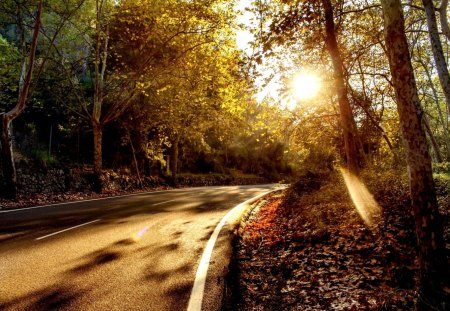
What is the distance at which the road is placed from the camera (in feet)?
13.4

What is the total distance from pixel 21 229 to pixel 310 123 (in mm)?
12129

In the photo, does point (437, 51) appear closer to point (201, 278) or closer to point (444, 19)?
point (444, 19)

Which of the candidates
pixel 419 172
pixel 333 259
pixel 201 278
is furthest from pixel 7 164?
pixel 419 172

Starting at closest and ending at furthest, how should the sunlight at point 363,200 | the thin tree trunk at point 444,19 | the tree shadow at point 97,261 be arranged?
the tree shadow at point 97,261 < the sunlight at point 363,200 < the thin tree trunk at point 444,19

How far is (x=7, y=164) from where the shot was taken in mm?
14180

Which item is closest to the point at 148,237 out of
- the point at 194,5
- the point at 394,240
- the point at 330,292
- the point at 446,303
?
the point at 330,292

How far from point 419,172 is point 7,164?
16202 millimetres

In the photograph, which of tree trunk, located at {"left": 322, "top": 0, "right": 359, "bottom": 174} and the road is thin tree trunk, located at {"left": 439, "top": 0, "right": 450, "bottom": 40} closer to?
tree trunk, located at {"left": 322, "top": 0, "right": 359, "bottom": 174}

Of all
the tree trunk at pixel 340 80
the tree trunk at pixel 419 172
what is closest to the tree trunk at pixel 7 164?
the tree trunk at pixel 340 80

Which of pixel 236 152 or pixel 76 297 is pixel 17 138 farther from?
pixel 236 152

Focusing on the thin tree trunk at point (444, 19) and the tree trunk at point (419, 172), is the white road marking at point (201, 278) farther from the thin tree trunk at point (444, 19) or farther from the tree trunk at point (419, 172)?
the thin tree trunk at point (444, 19)

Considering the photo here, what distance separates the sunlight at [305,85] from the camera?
13.4 metres

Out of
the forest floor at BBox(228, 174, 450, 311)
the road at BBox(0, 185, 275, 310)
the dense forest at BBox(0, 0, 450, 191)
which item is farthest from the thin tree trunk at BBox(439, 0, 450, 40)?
the road at BBox(0, 185, 275, 310)

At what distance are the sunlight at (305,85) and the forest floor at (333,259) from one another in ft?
19.0
